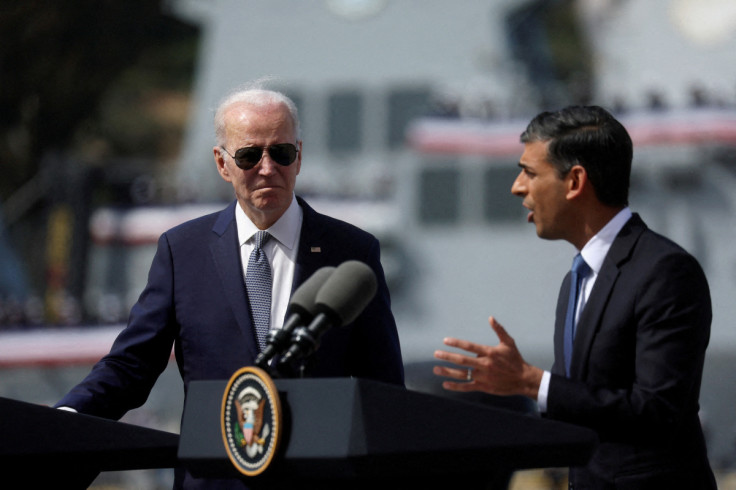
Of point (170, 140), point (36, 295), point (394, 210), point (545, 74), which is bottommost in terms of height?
point (36, 295)

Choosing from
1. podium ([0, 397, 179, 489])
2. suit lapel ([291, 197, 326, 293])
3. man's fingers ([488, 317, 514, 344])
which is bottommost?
podium ([0, 397, 179, 489])

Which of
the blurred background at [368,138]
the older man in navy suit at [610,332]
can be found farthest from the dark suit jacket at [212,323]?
the blurred background at [368,138]

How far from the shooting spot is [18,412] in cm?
199

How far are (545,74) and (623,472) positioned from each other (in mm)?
10543

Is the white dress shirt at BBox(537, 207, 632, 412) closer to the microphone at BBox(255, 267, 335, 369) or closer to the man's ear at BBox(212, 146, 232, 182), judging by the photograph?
the microphone at BBox(255, 267, 335, 369)

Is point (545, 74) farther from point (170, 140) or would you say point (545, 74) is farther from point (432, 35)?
point (170, 140)

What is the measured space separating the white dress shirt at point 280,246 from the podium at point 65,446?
51 cm

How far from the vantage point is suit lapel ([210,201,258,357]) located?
2.46m

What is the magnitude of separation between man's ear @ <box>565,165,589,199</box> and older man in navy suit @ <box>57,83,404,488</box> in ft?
1.86

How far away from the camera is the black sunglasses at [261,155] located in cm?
245

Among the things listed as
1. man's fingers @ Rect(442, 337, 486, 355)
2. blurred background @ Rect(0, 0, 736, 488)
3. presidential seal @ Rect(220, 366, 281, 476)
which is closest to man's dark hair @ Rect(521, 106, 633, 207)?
man's fingers @ Rect(442, 337, 486, 355)

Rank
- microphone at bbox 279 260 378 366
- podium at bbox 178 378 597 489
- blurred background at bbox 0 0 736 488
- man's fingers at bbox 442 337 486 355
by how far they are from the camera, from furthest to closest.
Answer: blurred background at bbox 0 0 736 488
man's fingers at bbox 442 337 486 355
microphone at bbox 279 260 378 366
podium at bbox 178 378 597 489

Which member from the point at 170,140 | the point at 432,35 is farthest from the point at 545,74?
the point at 170,140

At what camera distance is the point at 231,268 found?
254 cm
